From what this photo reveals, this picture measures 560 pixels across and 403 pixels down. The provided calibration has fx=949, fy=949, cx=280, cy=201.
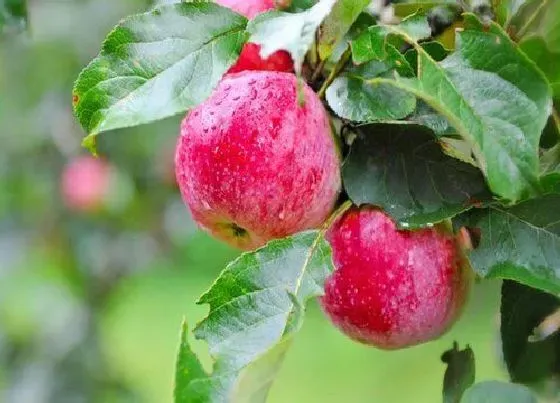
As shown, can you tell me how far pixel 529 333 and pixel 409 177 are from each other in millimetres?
241

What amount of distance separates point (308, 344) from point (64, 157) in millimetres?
3223

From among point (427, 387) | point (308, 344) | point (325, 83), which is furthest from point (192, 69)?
point (308, 344)

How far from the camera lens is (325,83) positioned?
3.02 feet

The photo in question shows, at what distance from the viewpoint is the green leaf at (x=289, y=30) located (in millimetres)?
736

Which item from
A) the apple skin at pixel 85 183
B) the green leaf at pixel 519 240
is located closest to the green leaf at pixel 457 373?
the green leaf at pixel 519 240

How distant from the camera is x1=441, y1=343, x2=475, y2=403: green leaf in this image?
98 centimetres

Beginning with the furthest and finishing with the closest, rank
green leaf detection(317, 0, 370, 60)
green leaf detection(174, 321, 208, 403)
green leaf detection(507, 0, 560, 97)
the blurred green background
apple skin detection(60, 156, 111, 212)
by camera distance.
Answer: apple skin detection(60, 156, 111, 212), the blurred green background, green leaf detection(507, 0, 560, 97), green leaf detection(317, 0, 370, 60), green leaf detection(174, 321, 208, 403)

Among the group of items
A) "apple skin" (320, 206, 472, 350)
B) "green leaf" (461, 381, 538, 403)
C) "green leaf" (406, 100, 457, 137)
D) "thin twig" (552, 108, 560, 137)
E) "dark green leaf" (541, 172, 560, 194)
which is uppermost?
"green leaf" (406, 100, 457, 137)

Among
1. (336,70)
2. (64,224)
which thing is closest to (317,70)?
(336,70)

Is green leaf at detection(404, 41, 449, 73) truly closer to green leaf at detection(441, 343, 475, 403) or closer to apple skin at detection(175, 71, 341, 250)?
apple skin at detection(175, 71, 341, 250)

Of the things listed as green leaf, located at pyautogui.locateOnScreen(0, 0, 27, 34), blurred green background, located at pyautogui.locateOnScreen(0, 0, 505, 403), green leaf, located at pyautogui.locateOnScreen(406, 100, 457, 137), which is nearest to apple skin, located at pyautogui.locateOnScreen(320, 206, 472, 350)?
green leaf, located at pyautogui.locateOnScreen(406, 100, 457, 137)

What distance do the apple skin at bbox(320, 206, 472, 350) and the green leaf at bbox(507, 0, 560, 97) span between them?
0.62 feet

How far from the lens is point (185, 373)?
27.7 inches

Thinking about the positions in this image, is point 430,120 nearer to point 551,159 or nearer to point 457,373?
point 551,159
